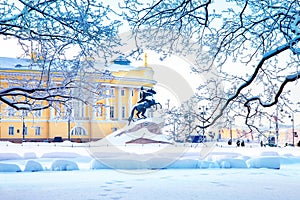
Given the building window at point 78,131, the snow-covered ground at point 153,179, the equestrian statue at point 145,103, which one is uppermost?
the equestrian statue at point 145,103

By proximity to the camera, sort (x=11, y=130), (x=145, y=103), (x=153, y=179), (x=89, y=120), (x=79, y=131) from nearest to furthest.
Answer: (x=153, y=179) < (x=145, y=103) < (x=89, y=120) < (x=11, y=130) < (x=79, y=131)

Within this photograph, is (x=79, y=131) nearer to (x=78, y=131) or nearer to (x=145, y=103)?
(x=78, y=131)

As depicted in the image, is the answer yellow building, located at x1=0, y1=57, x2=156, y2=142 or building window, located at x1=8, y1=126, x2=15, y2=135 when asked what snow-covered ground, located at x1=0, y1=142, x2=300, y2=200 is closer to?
yellow building, located at x1=0, y1=57, x2=156, y2=142

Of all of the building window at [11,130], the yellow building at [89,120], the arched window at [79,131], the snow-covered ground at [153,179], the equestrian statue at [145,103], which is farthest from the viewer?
the arched window at [79,131]

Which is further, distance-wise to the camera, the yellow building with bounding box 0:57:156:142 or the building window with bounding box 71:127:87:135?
the building window with bounding box 71:127:87:135

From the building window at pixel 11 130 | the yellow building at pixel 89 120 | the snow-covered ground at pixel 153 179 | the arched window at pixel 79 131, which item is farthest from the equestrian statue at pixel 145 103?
the building window at pixel 11 130

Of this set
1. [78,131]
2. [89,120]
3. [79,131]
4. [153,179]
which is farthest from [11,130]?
[153,179]

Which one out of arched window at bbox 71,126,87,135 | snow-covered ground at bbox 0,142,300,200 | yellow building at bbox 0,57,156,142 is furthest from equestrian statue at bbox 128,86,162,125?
arched window at bbox 71,126,87,135

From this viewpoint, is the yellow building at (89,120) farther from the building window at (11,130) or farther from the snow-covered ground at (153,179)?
the snow-covered ground at (153,179)

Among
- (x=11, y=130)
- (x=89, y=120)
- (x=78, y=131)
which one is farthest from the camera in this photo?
(x=78, y=131)

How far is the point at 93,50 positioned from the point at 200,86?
3.62 metres

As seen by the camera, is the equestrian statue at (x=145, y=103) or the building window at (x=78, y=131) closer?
the equestrian statue at (x=145, y=103)

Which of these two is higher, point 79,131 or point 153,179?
point 79,131

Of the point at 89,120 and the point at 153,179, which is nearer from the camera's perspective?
the point at 153,179
